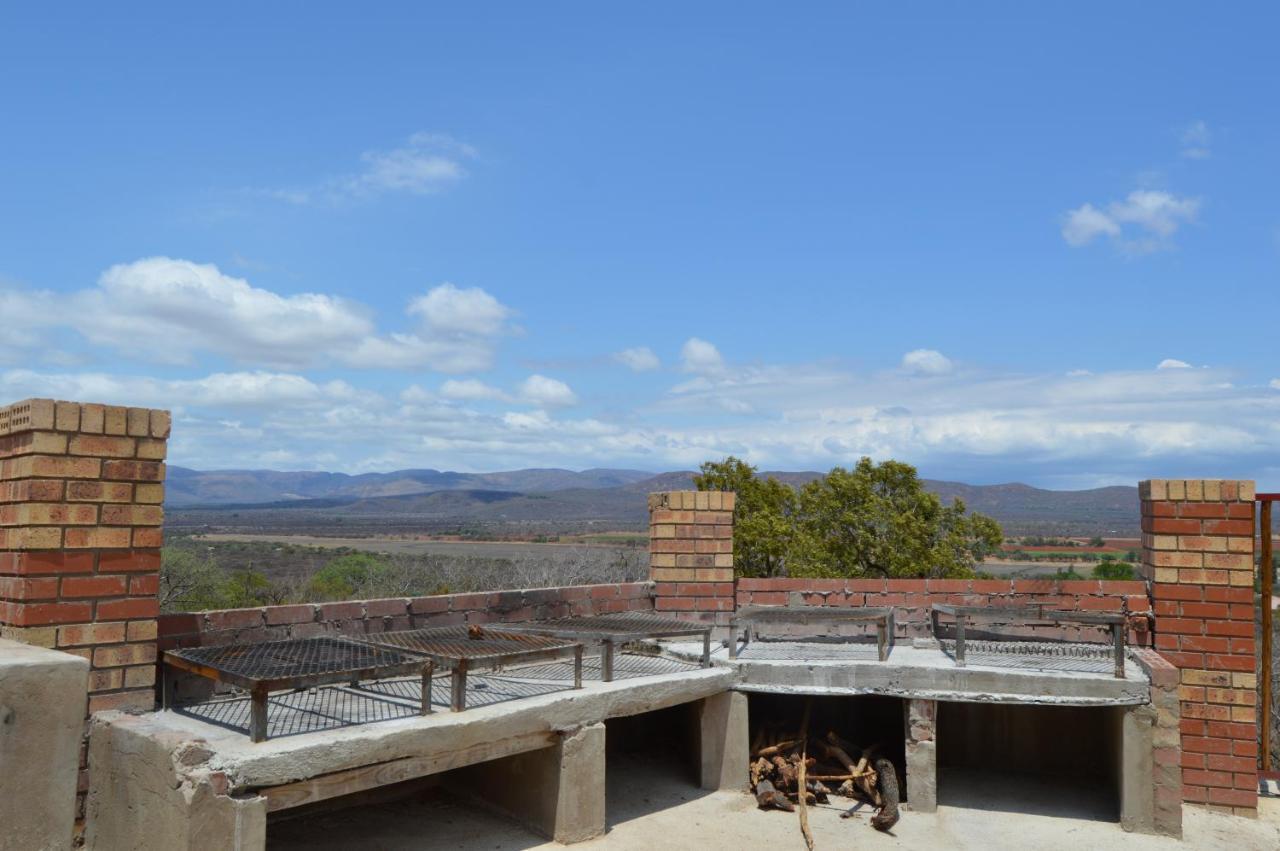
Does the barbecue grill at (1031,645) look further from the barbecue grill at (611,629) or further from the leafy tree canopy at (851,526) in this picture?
the leafy tree canopy at (851,526)

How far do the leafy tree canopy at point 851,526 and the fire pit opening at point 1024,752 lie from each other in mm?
8870

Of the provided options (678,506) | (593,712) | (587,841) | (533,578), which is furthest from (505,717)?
(533,578)

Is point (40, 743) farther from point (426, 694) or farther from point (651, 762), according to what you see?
point (651, 762)

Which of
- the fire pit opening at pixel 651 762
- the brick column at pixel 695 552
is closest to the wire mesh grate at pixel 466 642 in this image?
the fire pit opening at pixel 651 762

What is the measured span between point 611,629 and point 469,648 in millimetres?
1270

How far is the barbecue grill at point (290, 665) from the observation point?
14.4 feet

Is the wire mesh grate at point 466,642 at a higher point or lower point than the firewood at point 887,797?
higher

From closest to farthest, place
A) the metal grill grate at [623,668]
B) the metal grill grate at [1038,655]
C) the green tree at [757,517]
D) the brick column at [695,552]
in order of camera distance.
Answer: the metal grill grate at [623,668] < the metal grill grate at [1038,655] < the brick column at [695,552] < the green tree at [757,517]

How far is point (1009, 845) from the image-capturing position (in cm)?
616

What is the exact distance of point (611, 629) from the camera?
6.81m

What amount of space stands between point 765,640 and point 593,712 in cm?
276

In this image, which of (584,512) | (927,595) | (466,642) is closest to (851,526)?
(927,595)

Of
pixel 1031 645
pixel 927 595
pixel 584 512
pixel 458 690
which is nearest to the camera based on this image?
pixel 458 690

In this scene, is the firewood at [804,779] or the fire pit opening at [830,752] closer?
the firewood at [804,779]
